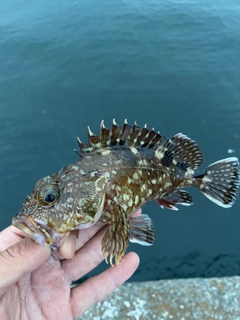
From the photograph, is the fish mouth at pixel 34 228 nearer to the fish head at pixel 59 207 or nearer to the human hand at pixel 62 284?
the fish head at pixel 59 207

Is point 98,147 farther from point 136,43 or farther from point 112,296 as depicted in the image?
point 136,43

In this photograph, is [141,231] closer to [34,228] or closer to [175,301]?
[34,228]

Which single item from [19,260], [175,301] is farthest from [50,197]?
[175,301]

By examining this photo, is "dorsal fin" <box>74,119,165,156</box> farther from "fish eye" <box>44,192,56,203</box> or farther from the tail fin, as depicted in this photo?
the tail fin

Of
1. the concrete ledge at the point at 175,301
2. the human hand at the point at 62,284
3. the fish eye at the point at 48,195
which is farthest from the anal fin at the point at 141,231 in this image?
the concrete ledge at the point at 175,301

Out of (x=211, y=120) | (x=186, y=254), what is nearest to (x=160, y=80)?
(x=211, y=120)

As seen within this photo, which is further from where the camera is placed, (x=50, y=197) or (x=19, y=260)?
(x=50, y=197)

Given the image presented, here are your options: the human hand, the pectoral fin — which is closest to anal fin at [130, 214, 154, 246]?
the human hand
